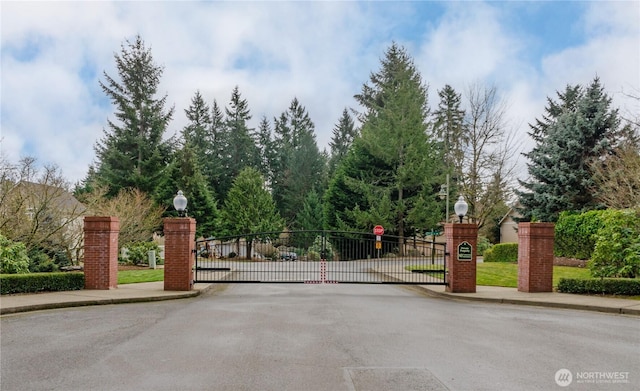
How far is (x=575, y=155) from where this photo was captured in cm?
2691

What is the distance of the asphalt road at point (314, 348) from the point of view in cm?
514

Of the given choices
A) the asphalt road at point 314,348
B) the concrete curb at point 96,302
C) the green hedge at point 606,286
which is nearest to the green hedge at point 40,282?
the concrete curb at point 96,302

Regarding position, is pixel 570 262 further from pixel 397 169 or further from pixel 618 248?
pixel 397 169

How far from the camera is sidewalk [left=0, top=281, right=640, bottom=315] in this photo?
33.5 ft

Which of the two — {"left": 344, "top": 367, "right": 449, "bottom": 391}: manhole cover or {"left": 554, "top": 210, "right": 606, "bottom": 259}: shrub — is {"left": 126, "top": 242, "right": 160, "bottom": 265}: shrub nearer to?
{"left": 344, "top": 367, "right": 449, "bottom": 391}: manhole cover

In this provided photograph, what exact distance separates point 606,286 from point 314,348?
9.99 metres

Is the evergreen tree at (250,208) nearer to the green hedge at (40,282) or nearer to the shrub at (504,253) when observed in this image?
the shrub at (504,253)

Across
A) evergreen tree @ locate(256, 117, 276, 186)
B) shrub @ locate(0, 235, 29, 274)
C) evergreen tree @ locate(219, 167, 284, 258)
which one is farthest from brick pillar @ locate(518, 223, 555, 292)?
evergreen tree @ locate(256, 117, 276, 186)

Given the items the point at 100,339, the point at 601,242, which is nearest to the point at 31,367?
the point at 100,339

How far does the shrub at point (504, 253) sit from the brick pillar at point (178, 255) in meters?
21.2

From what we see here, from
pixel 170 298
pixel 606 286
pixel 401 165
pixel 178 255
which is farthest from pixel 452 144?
pixel 170 298

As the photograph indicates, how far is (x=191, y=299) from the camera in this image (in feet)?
39.6

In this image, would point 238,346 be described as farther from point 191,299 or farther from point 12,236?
point 12,236

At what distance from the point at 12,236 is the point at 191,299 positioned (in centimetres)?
868
